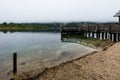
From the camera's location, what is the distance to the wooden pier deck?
36.3 metres

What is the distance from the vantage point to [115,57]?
792 inches

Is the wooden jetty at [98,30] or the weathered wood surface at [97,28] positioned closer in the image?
the weathered wood surface at [97,28]

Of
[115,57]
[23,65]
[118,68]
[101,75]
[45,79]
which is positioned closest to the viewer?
[45,79]

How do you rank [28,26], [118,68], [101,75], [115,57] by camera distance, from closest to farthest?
[101,75] → [118,68] → [115,57] → [28,26]

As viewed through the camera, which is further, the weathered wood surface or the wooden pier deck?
the wooden pier deck

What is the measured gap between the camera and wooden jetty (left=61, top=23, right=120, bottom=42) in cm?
3634

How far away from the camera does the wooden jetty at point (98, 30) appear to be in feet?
119

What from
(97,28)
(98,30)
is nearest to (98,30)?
(98,30)

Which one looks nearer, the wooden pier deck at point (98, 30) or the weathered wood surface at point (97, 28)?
the weathered wood surface at point (97, 28)

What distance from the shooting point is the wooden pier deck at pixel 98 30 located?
119ft

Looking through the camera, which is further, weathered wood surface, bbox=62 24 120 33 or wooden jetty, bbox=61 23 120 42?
wooden jetty, bbox=61 23 120 42

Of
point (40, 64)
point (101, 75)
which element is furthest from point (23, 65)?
point (101, 75)

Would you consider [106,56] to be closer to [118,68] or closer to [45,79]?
[118,68]

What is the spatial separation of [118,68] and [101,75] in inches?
80.8
